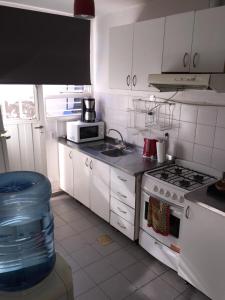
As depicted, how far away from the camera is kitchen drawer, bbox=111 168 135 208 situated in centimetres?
251

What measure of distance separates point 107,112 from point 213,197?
6.58 ft

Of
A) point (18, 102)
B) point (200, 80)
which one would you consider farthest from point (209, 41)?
point (18, 102)

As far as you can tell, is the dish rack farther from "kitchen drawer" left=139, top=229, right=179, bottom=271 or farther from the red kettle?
"kitchen drawer" left=139, top=229, right=179, bottom=271

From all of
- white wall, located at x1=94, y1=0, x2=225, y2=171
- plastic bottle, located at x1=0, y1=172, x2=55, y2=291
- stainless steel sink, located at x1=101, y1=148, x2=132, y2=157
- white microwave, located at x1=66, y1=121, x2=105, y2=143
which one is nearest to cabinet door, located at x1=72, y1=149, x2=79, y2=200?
white microwave, located at x1=66, y1=121, x2=105, y2=143

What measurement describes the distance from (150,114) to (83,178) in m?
1.13

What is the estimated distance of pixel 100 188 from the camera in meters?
2.96

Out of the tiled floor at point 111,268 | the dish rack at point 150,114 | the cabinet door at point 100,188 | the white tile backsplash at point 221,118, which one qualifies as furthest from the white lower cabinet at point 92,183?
the white tile backsplash at point 221,118

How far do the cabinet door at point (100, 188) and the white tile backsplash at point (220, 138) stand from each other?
1.11m

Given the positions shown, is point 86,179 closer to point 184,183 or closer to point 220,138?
point 184,183

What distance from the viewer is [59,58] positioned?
3168 millimetres

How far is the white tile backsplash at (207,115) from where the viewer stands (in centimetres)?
231

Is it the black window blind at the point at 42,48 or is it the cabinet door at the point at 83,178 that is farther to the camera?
the cabinet door at the point at 83,178

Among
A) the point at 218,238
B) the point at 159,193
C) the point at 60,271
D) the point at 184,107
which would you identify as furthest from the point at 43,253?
the point at 184,107

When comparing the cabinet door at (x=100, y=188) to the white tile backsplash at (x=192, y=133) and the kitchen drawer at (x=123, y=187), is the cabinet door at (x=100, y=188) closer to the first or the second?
the kitchen drawer at (x=123, y=187)
